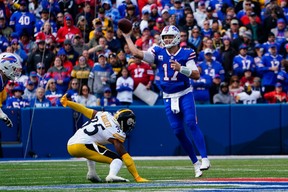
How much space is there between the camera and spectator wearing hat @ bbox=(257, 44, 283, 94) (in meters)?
17.1

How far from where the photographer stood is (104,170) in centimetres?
1204

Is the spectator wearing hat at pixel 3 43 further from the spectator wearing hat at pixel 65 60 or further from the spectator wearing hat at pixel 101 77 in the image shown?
the spectator wearing hat at pixel 101 77

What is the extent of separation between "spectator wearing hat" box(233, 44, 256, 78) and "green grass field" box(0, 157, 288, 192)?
10.6 ft

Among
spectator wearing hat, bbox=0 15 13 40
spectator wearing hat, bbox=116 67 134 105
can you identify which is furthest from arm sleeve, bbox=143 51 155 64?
spectator wearing hat, bbox=0 15 13 40

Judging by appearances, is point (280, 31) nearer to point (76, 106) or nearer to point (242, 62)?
point (242, 62)

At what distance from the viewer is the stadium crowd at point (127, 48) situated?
1700 centimetres

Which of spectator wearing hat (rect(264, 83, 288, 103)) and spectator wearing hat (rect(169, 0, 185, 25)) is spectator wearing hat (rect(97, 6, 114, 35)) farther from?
spectator wearing hat (rect(264, 83, 288, 103))

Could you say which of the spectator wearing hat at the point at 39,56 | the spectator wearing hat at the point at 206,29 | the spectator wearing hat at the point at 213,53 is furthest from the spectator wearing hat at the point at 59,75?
the spectator wearing hat at the point at 206,29

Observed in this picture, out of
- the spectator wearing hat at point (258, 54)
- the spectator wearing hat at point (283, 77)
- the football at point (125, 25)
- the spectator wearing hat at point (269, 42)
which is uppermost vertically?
the football at point (125, 25)

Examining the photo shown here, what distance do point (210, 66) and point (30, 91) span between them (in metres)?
3.46

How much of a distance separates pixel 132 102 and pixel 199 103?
127 cm

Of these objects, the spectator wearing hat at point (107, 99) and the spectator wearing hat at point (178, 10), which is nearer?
the spectator wearing hat at point (107, 99)

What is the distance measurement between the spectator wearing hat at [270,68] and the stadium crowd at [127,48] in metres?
0.02

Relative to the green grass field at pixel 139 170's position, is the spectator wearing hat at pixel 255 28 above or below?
above
